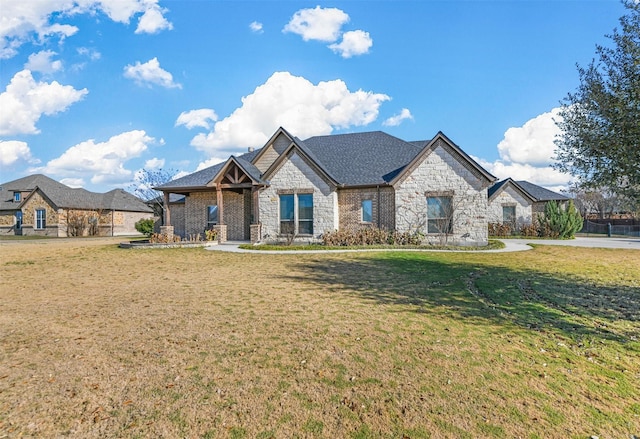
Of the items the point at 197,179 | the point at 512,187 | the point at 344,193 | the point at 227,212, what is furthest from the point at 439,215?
the point at 197,179

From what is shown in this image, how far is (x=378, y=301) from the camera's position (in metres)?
7.55

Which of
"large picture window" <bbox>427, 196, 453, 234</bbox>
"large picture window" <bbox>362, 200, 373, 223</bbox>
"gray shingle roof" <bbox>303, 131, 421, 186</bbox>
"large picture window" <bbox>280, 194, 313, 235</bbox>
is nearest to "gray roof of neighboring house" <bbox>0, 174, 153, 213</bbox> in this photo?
"gray shingle roof" <bbox>303, 131, 421, 186</bbox>

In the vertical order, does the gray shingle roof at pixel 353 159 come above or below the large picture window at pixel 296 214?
above

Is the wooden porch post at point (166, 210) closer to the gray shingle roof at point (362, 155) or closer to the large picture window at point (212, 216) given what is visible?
the large picture window at point (212, 216)

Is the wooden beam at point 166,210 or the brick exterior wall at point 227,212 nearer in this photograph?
the wooden beam at point 166,210

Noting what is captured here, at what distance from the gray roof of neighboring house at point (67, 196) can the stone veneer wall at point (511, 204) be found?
43.6 metres

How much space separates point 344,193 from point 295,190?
297 cm

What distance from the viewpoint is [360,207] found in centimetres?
2059

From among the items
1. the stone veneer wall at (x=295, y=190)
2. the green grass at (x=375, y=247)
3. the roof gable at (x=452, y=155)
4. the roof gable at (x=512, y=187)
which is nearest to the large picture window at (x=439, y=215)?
the green grass at (x=375, y=247)

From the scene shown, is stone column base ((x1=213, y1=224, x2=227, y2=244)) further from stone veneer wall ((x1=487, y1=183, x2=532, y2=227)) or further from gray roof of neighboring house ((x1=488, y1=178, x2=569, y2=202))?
gray roof of neighboring house ((x1=488, y1=178, x2=569, y2=202))

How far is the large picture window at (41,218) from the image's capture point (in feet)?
132

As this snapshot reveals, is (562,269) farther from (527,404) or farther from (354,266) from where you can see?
(527,404)

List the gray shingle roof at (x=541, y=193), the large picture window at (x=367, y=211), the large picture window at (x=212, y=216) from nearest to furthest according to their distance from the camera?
the large picture window at (x=367, y=211) < the large picture window at (x=212, y=216) < the gray shingle roof at (x=541, y=193)

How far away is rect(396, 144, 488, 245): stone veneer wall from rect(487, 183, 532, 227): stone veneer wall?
10069 mm
